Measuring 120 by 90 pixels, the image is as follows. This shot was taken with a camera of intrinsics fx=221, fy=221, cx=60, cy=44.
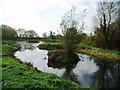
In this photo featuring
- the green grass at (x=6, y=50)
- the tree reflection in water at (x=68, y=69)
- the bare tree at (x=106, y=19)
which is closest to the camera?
the tree reflection in water at (x=68, y=69)

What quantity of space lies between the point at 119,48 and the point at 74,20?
9.96 m

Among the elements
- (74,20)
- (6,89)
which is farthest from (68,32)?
(6,89)

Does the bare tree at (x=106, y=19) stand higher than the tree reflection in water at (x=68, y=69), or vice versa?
the bare tree at (x=106, y=19)

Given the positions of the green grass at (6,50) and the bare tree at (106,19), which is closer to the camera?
the green grass at (6,50)

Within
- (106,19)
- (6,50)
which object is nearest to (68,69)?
(6,50)

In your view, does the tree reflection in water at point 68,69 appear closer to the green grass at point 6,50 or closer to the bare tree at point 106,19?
the green grass at point 6,50

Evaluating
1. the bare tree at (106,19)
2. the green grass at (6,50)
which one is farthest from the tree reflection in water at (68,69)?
the bare tree at (106,19)

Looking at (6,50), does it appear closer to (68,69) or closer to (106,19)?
(68,69)

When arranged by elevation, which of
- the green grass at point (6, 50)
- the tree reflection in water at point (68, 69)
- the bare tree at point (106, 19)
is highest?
the bare tree at point (106, 19)

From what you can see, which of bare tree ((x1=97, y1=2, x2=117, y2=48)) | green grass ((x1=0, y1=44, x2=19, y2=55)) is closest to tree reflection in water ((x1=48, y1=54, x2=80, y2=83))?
green grass ((x1=0, y1=44, x2=19, y2=55))

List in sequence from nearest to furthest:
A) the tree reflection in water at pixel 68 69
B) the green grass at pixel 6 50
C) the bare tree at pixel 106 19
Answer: the tree reflection in water at pixel 68 69 → the green grass at pixel 6 50 → the bare tree at pixel 106 19

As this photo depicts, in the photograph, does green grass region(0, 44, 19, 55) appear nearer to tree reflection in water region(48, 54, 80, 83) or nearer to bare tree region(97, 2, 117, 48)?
tree reflection in water region(48, 54, 80, 83)

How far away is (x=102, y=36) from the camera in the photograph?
3462cm

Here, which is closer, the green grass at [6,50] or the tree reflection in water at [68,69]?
the tree reflection in water at [68,69]
